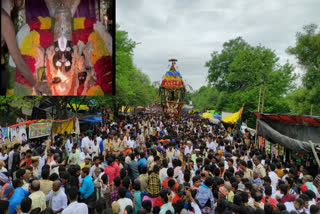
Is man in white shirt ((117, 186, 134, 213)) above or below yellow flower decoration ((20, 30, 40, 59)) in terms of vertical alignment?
below

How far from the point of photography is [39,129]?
10.7 m

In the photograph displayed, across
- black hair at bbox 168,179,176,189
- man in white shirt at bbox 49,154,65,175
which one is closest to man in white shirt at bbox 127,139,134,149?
man in white shirt at bbox 49,154,65,175

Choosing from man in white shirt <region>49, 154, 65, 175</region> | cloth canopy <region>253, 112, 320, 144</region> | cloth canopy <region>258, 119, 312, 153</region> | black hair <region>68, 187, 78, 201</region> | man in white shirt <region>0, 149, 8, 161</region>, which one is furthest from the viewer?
cloth canopy <region>253, 112, 320, 144</region>

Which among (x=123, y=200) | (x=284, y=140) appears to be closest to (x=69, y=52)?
(x=123, y=200)

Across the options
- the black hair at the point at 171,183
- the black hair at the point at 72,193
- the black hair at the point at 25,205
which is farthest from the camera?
the black hair at the point at 171,183

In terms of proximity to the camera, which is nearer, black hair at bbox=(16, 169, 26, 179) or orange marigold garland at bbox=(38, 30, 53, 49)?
orange marigold garland at bbox=(38, 30, 53, 49)

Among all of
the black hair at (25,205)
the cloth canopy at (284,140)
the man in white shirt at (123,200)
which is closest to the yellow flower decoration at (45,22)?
the black hair at (25,205)

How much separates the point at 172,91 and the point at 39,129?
25.6 ft

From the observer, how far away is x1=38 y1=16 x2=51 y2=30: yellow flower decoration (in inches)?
163

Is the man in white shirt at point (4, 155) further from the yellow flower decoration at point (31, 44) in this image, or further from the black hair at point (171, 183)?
the black hair at point (171, 183)

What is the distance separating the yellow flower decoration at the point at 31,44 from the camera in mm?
4039

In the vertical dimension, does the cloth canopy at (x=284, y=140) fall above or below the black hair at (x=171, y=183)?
above

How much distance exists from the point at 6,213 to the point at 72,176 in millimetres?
1607

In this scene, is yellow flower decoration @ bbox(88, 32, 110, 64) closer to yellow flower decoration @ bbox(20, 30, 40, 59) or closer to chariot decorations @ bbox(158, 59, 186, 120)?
yellow flower decoration @ bbox(20, 30, 40, 59)
